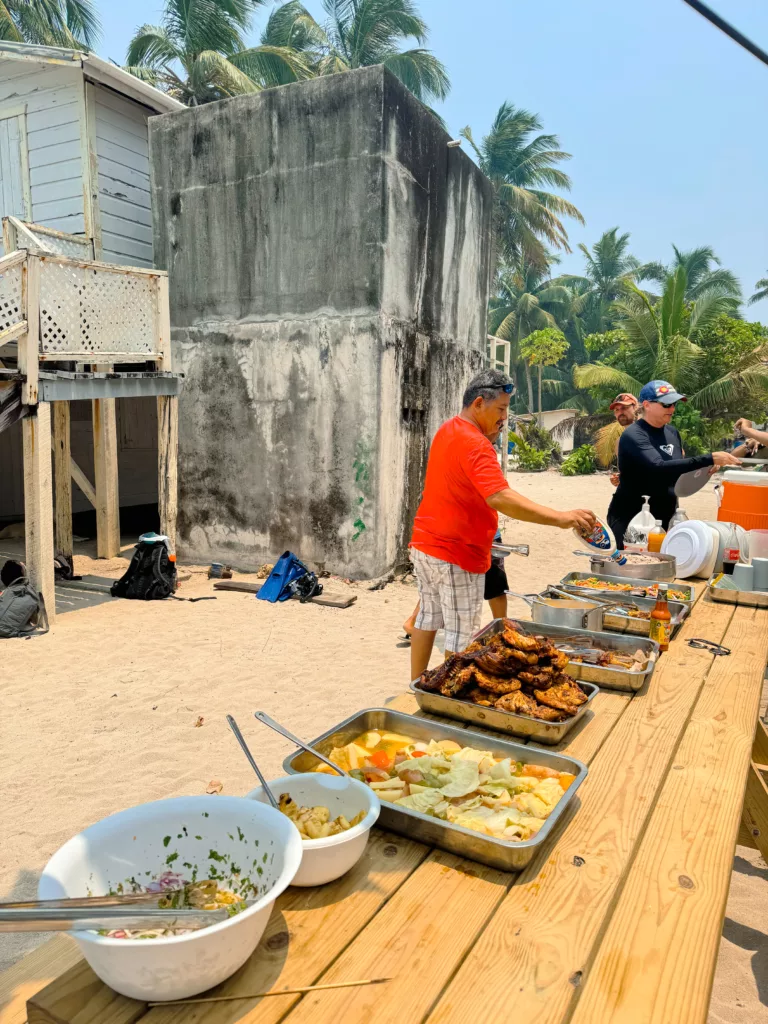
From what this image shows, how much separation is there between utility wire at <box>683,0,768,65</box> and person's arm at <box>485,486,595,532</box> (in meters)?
2.12

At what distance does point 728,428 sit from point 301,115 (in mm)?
17460

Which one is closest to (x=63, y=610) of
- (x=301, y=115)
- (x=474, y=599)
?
(x=474, y=599)

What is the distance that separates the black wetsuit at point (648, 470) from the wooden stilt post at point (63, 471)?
773 cm

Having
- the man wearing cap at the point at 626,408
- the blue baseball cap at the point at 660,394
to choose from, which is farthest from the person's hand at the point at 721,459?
the man wearing cap at the point at 626,408

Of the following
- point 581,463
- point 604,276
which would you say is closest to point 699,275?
point 604,276

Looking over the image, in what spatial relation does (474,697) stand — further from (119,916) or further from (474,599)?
(474,599)

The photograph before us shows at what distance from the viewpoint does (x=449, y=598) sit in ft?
12.8

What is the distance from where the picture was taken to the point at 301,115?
859 cm

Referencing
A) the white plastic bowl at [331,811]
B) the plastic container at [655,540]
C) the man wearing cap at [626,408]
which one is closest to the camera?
the white plastic bowl at [331,811]

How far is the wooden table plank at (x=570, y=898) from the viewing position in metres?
1.17

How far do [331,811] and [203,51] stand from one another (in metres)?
24.8

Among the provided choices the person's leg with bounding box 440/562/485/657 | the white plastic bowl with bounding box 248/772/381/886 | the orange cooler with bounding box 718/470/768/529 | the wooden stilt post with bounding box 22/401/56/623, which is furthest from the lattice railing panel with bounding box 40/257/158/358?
the white plastic bowl with bounding box 248/772/381/886

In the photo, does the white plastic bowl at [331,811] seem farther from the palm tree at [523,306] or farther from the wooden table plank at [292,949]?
the palm tree at [523,306]

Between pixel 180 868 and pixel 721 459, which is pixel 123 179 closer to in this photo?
pixel 721 459
